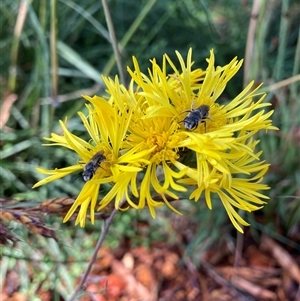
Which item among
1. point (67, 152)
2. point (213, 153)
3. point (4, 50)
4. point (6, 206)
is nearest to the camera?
point (213, 153)

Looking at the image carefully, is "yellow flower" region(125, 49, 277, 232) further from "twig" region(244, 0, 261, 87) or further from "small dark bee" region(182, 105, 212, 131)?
"twig" region(244, 0, 261, 87)

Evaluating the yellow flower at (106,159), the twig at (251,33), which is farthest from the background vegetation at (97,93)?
the yellow flower at (106,159)

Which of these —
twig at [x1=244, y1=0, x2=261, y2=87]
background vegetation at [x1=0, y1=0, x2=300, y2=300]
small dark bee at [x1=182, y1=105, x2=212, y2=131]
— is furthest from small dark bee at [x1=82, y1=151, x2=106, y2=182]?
twig at [x1=244, y1=0, x2=261, y2=87]

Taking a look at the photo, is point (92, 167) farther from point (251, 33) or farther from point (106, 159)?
point (251, 33)

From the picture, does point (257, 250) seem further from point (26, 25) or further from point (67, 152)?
point (26, 25)

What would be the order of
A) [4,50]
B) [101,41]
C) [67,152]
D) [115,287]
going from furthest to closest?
[101,41] → [4,50] → [67,152] → [115,287]

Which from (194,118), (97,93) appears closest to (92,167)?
(194,118)

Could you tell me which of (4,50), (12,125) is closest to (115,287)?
(12,125)
